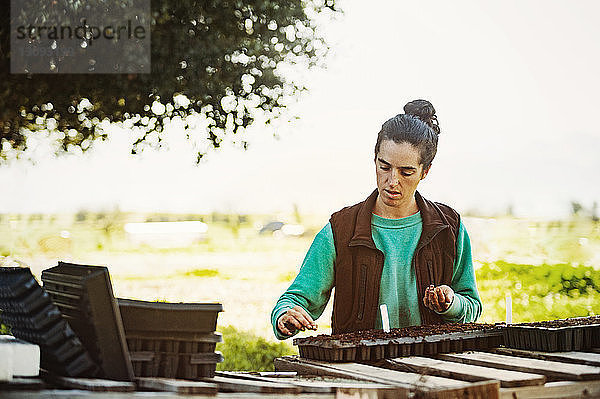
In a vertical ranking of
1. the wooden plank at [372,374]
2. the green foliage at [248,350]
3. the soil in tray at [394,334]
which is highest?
the soil in tray at [394,334]

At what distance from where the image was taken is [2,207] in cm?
632

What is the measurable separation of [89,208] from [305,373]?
4302mm

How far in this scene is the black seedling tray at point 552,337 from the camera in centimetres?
283

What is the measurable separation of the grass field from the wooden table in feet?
13.4

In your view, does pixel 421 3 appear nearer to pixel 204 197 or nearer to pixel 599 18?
pixel 599 18

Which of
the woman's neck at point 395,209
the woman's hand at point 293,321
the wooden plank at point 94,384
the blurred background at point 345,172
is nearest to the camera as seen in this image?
the wooden plank at point 94,384

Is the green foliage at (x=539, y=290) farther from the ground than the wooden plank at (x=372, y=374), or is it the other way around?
the green foliage at (x=539, y=290)

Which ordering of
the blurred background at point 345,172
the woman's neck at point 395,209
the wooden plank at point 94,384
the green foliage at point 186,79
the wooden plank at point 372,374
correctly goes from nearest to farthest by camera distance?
the wooden plank at point 94,384 → the wooden plank at point 372,374 → the woman's neck at point 395,209 → the green foliage at point 186,79 → the blurred background at point 345,172

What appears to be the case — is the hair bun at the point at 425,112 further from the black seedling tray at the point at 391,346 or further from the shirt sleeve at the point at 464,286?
the black seedling tray at the point at 391,346

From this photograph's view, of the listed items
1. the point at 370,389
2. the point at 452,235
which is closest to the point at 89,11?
the point at 452,235

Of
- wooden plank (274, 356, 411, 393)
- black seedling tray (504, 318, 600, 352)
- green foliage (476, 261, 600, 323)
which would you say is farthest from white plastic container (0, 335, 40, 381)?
green foliage (476, 261, 600, 323)

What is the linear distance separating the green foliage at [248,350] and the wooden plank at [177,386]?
447 cm

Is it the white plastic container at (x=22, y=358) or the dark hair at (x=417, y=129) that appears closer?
the white plastic container at (x=22, y=358)

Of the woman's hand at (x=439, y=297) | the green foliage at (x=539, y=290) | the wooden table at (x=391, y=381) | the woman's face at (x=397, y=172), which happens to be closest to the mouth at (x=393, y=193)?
the woman's face at (x=397, y=172)
